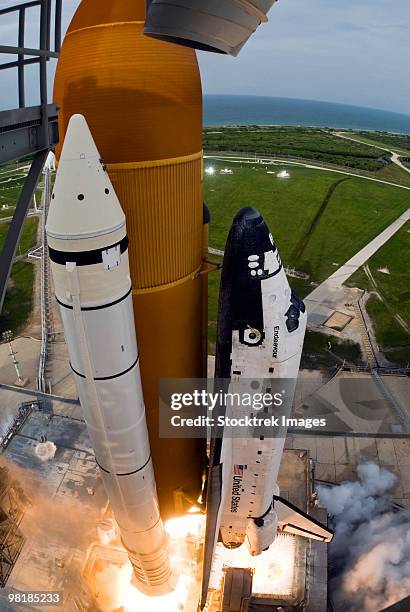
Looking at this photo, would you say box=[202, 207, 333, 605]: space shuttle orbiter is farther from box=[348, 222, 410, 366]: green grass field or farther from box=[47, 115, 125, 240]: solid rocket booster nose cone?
box=[348, 222, 410, 366]: green grass field

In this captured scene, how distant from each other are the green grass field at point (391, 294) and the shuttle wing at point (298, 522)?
591 inches

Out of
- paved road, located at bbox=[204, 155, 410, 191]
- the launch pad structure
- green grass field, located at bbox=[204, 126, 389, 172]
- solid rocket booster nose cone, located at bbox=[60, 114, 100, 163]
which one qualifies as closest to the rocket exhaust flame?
the launch pad structure

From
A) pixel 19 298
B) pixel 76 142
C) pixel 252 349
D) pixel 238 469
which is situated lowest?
pixel 19 298

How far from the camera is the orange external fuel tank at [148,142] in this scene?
7.77 metres

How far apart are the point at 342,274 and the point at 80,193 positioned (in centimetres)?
3409

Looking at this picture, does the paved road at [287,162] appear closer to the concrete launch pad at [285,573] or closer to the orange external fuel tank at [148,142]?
the concrete launch pad at [285,573]

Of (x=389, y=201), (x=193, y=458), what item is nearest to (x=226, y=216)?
(x=389, y=201)

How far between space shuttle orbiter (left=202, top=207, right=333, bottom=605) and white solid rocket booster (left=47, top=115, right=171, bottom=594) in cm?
220

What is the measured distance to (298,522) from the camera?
48.2 ft

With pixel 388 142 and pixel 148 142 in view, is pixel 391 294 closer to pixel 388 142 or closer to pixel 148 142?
pixel 148 142

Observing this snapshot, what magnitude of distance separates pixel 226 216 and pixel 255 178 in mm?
19939

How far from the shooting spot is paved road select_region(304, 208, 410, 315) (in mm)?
33500

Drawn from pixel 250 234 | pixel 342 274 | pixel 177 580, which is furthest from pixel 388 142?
pixel 177 580

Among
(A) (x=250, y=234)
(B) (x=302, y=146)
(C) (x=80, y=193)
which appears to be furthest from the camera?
(B) (x=302, y=146)
